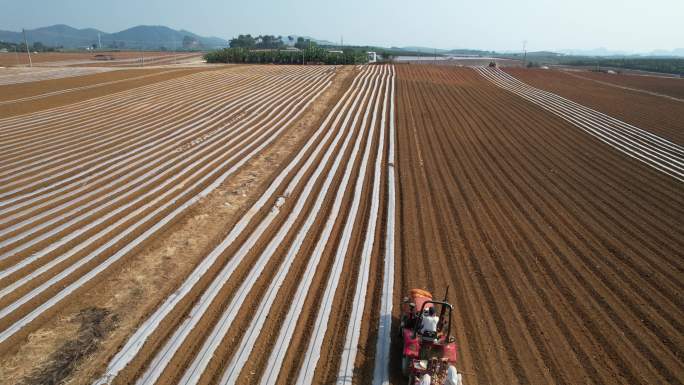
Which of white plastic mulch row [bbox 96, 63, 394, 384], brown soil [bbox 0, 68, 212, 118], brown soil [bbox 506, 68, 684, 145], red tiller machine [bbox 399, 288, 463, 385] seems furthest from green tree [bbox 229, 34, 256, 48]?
red tiller machine [bbox 399, 288, 463, 385]

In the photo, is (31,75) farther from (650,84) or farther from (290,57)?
(650,84)

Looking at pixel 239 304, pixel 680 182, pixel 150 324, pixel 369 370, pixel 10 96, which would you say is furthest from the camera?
pixel 10 96

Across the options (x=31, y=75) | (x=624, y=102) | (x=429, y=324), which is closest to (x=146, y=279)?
(x=429, y=324)

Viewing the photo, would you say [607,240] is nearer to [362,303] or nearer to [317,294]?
[362,303]

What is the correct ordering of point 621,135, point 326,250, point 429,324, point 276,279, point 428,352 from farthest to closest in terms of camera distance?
point 621,135, point 326,250, point 276,279, point 429,324, point 428,352

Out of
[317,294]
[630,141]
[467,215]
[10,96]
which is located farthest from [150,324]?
[10,96]

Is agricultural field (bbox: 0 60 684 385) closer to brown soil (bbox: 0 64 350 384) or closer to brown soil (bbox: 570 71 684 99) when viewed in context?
brown soil (bbox: 0 64 350 384)

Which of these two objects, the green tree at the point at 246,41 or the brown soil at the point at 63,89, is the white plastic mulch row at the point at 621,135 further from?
the green tree at the point at 246,41
